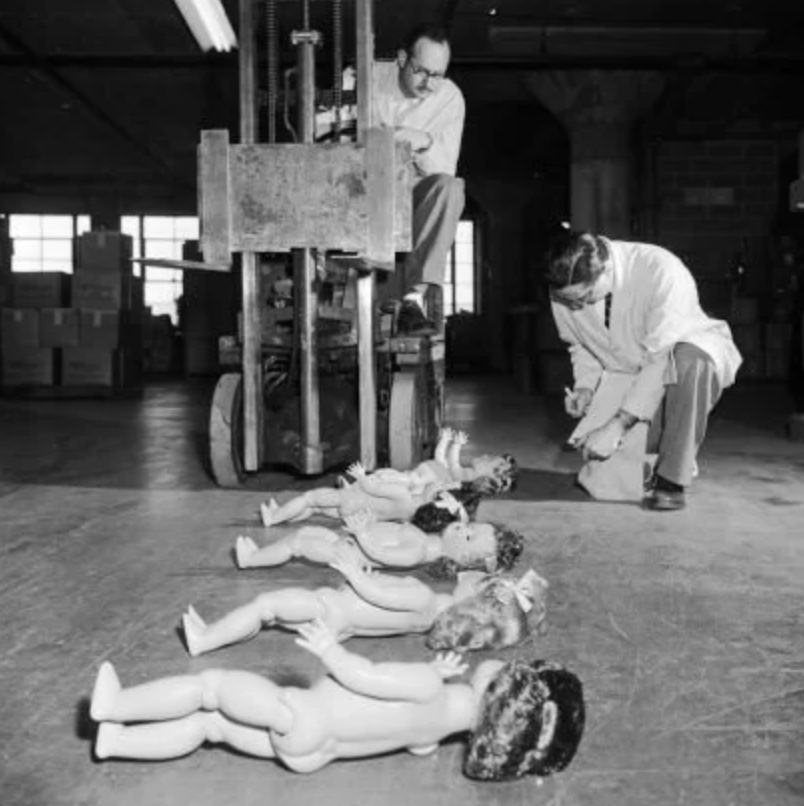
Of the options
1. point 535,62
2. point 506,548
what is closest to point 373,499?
point 506,548

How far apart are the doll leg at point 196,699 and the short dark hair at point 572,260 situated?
8.01 ft

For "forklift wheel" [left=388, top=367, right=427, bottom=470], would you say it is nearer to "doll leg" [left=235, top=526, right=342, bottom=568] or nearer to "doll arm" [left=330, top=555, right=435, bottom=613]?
"doll leg" [left=235, top=526, right=342, bottom=568]

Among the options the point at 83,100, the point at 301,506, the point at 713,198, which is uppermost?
the point at 83,100

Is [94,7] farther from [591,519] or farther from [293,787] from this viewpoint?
[293,787]

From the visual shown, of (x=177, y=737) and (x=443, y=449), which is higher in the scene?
(x=443, y=449)

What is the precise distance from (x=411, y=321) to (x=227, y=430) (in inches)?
32.9

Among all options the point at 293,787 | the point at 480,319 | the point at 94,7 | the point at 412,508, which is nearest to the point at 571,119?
the point at 94,7

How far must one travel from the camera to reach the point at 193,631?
198cm

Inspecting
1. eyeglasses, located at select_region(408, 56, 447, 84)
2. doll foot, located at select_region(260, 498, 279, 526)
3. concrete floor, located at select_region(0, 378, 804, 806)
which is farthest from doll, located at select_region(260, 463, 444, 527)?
eyeglasses, located at select_region(408, 56, 447, 84)

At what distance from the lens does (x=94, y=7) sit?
938cm

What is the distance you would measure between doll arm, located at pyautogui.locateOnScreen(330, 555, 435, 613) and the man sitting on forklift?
84.0 inches

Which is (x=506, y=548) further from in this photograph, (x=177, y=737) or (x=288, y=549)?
(x=177, y=737)

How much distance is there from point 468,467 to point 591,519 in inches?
18.1

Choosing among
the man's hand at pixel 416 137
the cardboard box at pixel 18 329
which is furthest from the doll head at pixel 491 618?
the cardboard box at pixel 18 329
